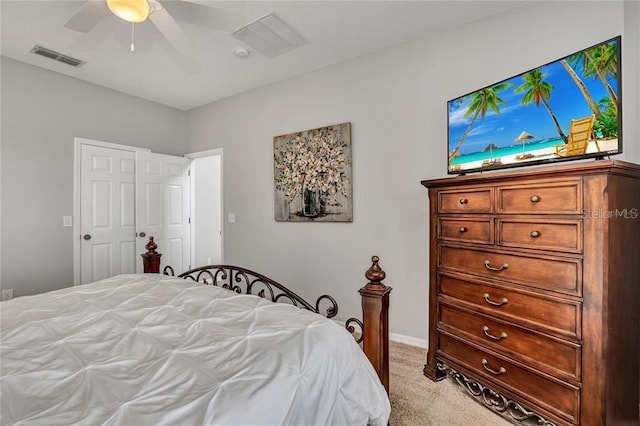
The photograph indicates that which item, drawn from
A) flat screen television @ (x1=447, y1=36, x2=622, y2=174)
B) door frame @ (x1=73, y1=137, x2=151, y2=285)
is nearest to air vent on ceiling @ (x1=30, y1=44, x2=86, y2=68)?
door frame @ (x1=73, y1=137, x2=151, y2=285)

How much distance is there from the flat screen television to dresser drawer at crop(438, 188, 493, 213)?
23 centimetres

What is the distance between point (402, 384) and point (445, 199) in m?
1.29

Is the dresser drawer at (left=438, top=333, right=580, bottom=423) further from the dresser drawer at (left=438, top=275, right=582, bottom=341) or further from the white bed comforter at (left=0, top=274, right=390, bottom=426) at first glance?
the white bed comforter at (left=0, top=274, right=390, bottom=426)

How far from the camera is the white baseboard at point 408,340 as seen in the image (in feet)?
8.71

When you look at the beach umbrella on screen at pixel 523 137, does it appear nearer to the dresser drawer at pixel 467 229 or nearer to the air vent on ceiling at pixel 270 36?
the dresser drawer at pixel 467 229

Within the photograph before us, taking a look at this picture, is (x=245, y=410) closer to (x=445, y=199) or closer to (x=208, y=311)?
(x=208, y=311)

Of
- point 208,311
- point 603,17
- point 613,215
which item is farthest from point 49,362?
point 603,17

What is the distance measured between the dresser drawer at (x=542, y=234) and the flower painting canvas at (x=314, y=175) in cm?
151

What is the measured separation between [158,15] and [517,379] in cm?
286

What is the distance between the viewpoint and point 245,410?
809 mm

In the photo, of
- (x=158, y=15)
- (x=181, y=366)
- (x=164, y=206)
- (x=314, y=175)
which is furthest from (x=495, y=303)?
(x=164, y=206)

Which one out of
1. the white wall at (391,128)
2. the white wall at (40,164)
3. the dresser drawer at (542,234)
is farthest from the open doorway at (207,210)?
the dresser drawer at (542,234)

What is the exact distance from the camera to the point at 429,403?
1.87m

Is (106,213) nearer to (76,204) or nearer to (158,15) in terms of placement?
(76,204)
